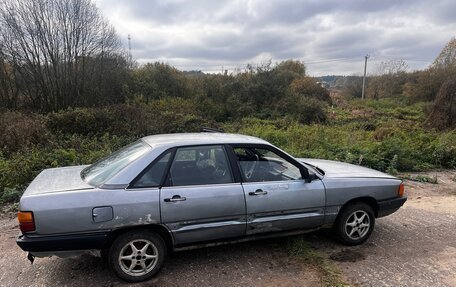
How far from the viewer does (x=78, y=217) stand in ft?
10.8

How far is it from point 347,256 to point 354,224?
0.45m

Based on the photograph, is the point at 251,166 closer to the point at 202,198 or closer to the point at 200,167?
the point at 200,167

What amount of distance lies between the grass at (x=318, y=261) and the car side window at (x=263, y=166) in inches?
36.1

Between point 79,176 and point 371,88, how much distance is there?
5234cm

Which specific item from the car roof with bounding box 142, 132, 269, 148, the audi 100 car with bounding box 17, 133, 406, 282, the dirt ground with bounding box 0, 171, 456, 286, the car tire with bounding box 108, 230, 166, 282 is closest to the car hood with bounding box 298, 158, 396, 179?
the audi 100 car with bounding box 17, 133, 406, 282

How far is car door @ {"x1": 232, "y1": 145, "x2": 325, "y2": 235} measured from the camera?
3963 mm

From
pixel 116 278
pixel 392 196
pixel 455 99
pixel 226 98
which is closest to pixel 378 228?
pixel 392 196

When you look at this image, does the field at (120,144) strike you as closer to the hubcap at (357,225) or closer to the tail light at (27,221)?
the tail light at (27,221)

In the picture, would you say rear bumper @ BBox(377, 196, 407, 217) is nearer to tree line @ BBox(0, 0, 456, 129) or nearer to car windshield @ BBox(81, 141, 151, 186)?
car windshield @ BBox(81, 141, 151, 186)

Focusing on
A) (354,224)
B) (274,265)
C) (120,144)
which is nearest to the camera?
(274,265)

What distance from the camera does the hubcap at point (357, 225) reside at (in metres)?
4.50

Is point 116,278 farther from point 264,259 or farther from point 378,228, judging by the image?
point 378,228

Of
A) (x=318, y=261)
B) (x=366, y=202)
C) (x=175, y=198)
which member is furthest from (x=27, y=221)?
(x=366, y=202)

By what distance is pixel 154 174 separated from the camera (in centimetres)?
364
